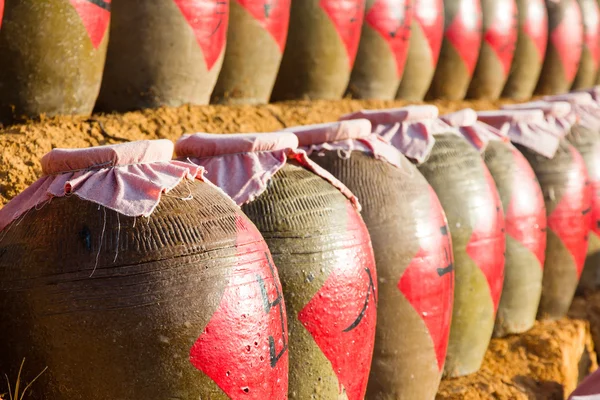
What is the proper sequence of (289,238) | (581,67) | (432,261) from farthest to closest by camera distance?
(581,67) → (432,261) → (289,238)

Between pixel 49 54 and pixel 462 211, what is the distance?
1.46 metres

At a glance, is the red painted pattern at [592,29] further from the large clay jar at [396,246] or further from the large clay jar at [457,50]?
the large clay jar at [396,246]

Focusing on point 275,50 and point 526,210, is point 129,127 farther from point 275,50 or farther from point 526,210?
point 526,210

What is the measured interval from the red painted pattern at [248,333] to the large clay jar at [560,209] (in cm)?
224

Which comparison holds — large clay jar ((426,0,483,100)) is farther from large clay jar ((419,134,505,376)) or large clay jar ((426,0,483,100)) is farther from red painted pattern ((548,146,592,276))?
large clay jar ((419,134,505,376))

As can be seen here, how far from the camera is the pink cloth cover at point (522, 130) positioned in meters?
3.80

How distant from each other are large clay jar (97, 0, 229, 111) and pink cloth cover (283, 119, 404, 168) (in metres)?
0.80

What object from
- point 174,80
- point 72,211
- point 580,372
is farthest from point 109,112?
point 580,372

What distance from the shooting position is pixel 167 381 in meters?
1.64

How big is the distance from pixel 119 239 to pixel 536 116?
2648 mm

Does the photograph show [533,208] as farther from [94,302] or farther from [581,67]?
[581,67]

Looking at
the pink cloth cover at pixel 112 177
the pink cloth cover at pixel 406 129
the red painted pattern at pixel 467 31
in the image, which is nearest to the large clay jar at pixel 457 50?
the red painted pattern at pixel 467 31

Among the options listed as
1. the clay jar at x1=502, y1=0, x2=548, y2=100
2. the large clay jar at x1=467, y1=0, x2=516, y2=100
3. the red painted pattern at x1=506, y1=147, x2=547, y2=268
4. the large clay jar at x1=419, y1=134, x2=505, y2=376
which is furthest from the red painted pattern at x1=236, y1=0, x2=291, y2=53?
the clay jar at x1=502, y1=0, x2=548, y2=100

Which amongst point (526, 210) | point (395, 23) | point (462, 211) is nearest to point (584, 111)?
point (395, 23)
